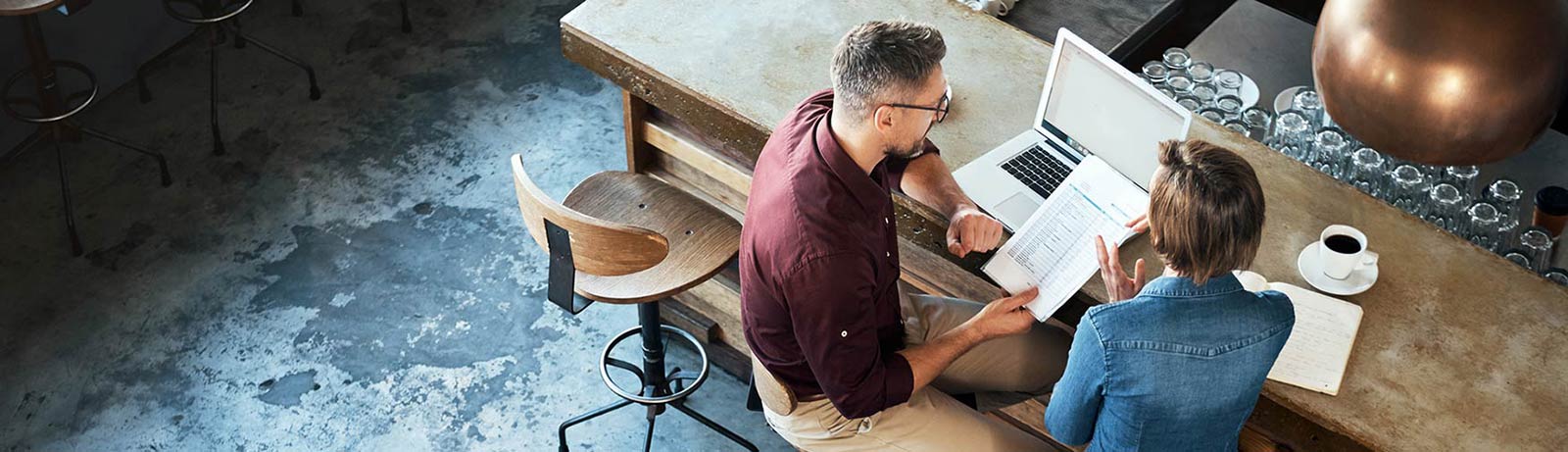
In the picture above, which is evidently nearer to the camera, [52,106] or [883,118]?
[883,118]

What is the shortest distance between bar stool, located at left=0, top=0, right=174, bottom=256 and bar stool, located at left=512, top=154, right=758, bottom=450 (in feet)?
6.17

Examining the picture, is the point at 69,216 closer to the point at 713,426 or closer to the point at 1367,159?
the point at 713,426

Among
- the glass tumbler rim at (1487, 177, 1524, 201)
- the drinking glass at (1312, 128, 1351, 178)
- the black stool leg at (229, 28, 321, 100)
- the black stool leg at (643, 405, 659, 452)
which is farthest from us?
the black stool leg at (229, 28, 321, 100)

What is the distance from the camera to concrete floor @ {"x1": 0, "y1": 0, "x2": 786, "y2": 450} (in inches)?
160

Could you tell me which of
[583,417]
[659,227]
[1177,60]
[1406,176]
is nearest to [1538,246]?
[1406,176]

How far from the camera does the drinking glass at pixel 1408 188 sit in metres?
3.36

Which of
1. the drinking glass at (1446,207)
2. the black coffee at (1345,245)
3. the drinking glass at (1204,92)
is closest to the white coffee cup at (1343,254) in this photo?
the black coffee at (1345,245)

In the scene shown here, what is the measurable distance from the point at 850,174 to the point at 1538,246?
1.65 m

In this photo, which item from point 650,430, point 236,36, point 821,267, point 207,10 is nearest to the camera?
point 821,267

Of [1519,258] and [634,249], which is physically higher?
[634,249]

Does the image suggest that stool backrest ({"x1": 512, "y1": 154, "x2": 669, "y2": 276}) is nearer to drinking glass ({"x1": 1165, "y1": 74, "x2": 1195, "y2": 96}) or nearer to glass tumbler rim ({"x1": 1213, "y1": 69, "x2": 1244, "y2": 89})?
drinking glass ({"x1": 1165, "y1": 74, "x2": 1195, "y2": 96})

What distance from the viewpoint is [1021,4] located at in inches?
158

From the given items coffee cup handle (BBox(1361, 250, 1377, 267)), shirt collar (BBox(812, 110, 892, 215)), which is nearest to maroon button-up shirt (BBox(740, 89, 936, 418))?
shirt collar (BBox(812, 110, 892, 215))

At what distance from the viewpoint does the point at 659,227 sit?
11.2ft
